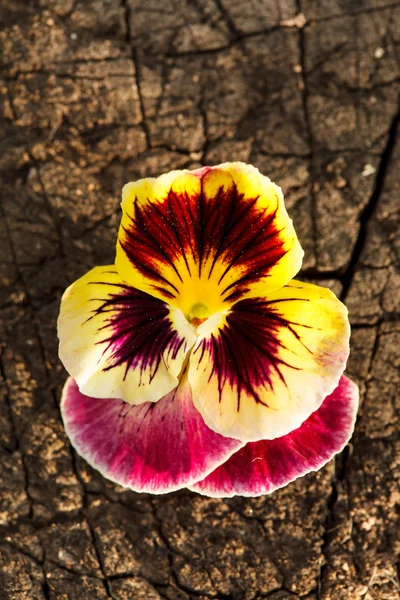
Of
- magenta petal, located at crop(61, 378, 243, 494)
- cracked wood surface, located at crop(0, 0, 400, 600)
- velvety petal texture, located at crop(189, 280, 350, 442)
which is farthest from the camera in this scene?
cracked wood surface, located at crop(0, 0, 400, 600)

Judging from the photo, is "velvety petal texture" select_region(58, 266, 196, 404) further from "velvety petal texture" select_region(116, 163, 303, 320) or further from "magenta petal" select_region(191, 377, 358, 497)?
"magenta petal" select_region(191, 377, 358, 497)

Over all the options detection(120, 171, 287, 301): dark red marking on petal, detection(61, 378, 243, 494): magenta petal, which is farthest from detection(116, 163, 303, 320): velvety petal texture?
detection(61, 378, 243, 494): magenta petal

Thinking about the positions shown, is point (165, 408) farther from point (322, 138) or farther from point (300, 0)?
point (300, 0)

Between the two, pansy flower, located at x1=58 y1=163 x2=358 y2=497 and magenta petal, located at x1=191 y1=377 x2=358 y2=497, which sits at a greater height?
pansy flower, located at x1=58 y1=163 x2=358 y2=497

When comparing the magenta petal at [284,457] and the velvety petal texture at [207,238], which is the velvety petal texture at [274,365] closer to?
the velvety petal texture at [207,238]

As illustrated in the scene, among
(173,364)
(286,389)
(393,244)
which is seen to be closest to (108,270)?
(173,364)

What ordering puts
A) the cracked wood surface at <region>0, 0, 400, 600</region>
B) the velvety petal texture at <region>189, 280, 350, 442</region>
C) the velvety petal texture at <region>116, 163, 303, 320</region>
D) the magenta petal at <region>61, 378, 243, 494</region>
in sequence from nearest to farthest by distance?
the velvety petal texture at <region>116, 163, 303, 320</region> → the velvety petal texture at <region>189, 280, 350, 442</region> → the magenta petal at <region>61, 378, 243, 494</region> → the cracked wood surface at <region>0, 0, 400, 600</region>

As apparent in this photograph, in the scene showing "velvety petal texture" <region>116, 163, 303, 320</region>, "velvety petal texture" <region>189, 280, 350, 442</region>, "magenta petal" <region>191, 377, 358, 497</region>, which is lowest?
"magenta petal" <region>191, 377, 358, 497</region>

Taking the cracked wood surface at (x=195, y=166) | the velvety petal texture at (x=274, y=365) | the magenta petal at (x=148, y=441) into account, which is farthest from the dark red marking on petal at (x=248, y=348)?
the cracked wood surface at (x=195, y=166)

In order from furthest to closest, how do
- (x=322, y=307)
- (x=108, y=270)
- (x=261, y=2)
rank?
(x=261, y=2), (x=108, y=270), (x=322, y=307)
